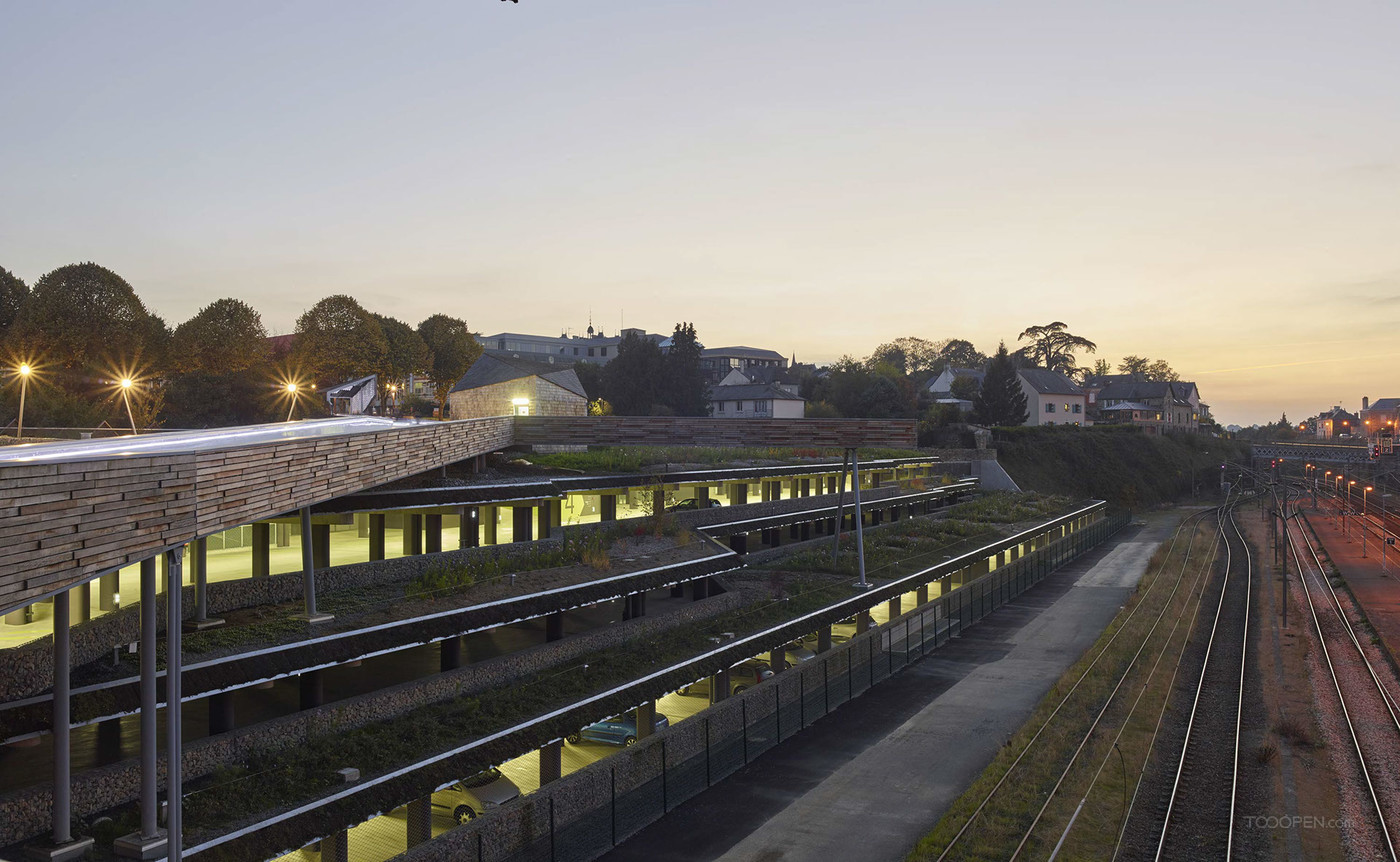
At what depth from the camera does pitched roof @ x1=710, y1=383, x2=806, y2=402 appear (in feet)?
350

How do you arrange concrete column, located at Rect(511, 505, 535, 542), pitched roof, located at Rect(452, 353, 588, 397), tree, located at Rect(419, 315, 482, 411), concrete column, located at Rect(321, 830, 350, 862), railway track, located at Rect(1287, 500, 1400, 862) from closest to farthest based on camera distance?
concrete column, located at Rect(321, 830, 350, 862), railway track, located at Rect(1287, 500, 1400, 862), concrete column, located at Rect(511, 505, 535, 542), pitched roof, located at Rect(452, 353, 588, 397), tree, located at Rect(419, 315, 482, 411)

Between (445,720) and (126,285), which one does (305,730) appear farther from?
(126,285)

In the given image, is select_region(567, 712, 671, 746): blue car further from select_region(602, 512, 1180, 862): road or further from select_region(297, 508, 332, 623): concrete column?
select_region(297, 508, 332, 623): concrete column

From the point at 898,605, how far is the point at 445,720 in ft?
94.2

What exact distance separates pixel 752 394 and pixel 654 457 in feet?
206

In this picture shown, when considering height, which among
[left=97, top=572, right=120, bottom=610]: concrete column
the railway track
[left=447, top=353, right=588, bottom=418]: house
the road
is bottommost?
the railway track

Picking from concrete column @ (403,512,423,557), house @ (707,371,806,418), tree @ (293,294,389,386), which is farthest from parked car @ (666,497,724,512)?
house @ (707,371,806,418)

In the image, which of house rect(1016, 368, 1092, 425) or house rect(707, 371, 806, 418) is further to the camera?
house rect(1016, 368, 1092, 425)

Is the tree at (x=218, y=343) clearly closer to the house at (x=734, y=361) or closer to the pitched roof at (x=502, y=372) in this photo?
the pitched roof at (x=502, y=372)

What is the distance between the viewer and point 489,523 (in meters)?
30.9

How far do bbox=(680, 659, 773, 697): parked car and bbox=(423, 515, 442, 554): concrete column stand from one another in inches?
387

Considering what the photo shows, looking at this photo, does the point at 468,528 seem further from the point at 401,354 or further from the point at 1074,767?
the point at 401,354

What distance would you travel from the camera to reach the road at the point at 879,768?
67.1ft

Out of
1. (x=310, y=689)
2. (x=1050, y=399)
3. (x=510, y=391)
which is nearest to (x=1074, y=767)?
(x=310, y=689)
